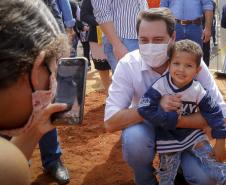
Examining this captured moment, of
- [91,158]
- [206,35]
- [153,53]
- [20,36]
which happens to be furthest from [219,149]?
[206,35]

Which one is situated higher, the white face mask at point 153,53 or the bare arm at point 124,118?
the white face mask at point 153,53

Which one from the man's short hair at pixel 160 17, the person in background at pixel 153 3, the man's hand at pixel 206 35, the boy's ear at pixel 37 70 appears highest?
the boy's ear at pixel 37 70

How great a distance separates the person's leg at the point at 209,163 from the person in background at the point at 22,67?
1632 millimetres

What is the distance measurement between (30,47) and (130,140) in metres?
1.69

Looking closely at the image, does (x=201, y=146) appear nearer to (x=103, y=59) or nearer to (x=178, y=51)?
(x=178, y=51)

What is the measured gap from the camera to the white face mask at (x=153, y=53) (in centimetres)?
293

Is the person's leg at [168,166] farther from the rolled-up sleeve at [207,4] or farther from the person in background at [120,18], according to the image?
the rolled-up sleeve at [207,4]

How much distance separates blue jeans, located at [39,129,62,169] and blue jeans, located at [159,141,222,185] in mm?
965

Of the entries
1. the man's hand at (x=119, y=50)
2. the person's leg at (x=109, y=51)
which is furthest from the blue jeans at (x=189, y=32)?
the man's hand at (x=119, y=50)

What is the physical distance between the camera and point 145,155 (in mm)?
2883

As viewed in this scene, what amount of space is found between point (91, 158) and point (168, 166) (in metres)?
1.17

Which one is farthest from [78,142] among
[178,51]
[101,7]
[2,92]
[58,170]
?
[2,92]

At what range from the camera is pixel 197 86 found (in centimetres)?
280

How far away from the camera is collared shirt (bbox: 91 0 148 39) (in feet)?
13.3
